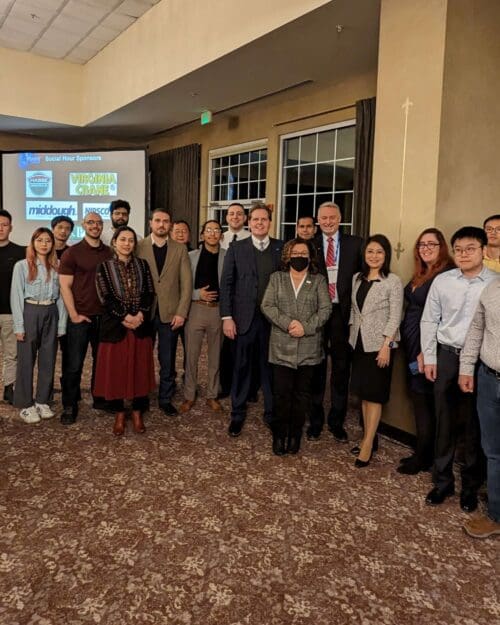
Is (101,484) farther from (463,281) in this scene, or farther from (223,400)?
(463,281)

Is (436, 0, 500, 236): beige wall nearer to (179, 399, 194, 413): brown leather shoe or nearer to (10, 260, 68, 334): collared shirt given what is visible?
(179, 399, 194, 413): brown leather shoe

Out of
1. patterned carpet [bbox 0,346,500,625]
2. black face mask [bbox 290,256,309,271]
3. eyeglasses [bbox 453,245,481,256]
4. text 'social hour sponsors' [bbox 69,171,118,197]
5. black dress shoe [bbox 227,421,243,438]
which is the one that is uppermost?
text 'social hour sponsors' [bbox 69,171,118,197]

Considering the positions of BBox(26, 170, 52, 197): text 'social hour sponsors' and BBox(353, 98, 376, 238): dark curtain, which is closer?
BBox(353, 98, 376, 238): dark curtain

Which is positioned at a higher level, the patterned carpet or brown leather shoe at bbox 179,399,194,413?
brown leather shoe at bbox 179,399,194,413

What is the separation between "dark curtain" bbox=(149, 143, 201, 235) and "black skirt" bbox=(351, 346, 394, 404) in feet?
17.4

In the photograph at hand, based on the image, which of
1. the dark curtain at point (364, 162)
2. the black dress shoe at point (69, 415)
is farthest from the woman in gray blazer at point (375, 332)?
the dark curtain at point (364, 162)

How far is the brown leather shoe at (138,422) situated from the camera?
3357mm

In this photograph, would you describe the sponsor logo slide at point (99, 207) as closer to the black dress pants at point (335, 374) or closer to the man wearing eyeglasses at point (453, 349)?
the black dress pants at point (335, 374)

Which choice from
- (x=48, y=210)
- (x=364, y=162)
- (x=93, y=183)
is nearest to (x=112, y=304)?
(x=364, y=162)

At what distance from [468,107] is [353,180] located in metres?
2.39

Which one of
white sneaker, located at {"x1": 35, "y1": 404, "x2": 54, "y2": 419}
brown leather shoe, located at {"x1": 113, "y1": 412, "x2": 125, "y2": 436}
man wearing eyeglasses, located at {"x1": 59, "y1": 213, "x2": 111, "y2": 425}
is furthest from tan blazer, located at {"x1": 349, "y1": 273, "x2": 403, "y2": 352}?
white sneaker, located at {"x1": 35, "y1": 404, "x2": 54, "y2": 419}

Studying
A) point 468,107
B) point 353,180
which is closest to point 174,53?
point 353,180

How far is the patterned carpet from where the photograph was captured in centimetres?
179

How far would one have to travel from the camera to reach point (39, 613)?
1735 millimetres
